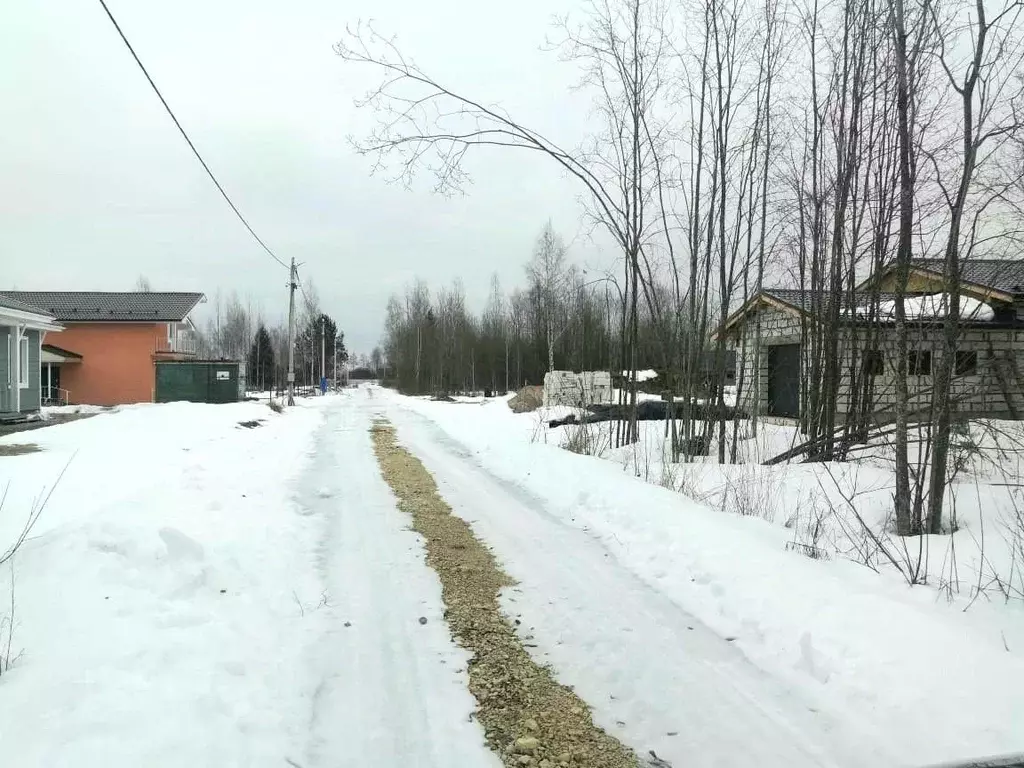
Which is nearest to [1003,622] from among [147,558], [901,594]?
[901,594]

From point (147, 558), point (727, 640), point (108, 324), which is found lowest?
point (727, 640)

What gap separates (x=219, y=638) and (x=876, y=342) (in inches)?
425

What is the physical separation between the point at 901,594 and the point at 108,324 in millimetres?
37741

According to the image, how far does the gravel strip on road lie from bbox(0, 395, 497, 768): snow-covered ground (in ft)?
0.41

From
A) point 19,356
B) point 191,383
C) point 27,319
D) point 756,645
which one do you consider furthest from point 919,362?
point 191,383

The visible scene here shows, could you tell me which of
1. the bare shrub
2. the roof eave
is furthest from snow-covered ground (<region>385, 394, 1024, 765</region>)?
the roof eave

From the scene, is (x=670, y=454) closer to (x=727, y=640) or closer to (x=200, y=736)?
(x=727, y=640)

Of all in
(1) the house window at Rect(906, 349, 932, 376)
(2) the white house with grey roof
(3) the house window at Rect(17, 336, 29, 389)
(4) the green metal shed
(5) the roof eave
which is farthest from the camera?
(4) the green metal shed

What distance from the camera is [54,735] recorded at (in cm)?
267

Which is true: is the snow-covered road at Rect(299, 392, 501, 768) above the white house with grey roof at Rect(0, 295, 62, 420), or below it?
below

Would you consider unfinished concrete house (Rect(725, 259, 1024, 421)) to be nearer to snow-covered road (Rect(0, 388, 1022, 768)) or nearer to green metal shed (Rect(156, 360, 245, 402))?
snow-covered road (Rect(0, 388, 1022, 768))

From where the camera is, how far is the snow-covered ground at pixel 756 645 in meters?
3.11

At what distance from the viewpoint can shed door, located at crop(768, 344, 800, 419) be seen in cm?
1947

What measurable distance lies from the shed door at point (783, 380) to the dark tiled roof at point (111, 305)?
29.3 meters
